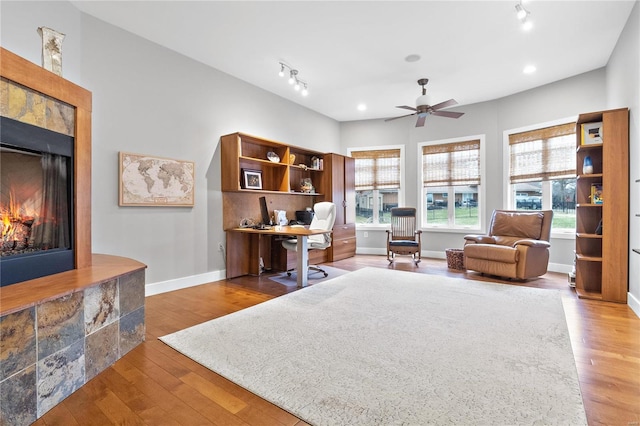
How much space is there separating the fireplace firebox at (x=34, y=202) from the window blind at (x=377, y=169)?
5671mm

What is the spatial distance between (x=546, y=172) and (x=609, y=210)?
1.88 metres

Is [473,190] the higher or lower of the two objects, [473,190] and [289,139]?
the lower

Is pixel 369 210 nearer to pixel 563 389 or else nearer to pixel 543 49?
pixel 543 49

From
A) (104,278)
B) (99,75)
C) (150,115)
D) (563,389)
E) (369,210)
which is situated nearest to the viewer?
(563,389)

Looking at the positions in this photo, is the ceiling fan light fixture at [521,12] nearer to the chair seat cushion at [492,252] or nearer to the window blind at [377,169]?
the chair seat cushion at [492,252]

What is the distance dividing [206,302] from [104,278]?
1513mm

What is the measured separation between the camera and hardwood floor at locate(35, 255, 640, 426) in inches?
58.5

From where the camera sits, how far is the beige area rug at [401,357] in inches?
60.1

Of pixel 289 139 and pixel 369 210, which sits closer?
pixel 289 139

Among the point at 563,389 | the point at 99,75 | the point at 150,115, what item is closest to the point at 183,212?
the point at 150,115

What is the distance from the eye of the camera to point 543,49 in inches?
151

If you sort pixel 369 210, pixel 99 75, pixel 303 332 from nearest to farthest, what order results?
pixel 303 332 → pixel 99 75 → pixel 369 210

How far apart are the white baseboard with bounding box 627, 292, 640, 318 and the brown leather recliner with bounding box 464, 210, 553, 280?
3.37 feet

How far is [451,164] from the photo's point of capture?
6.21 m
